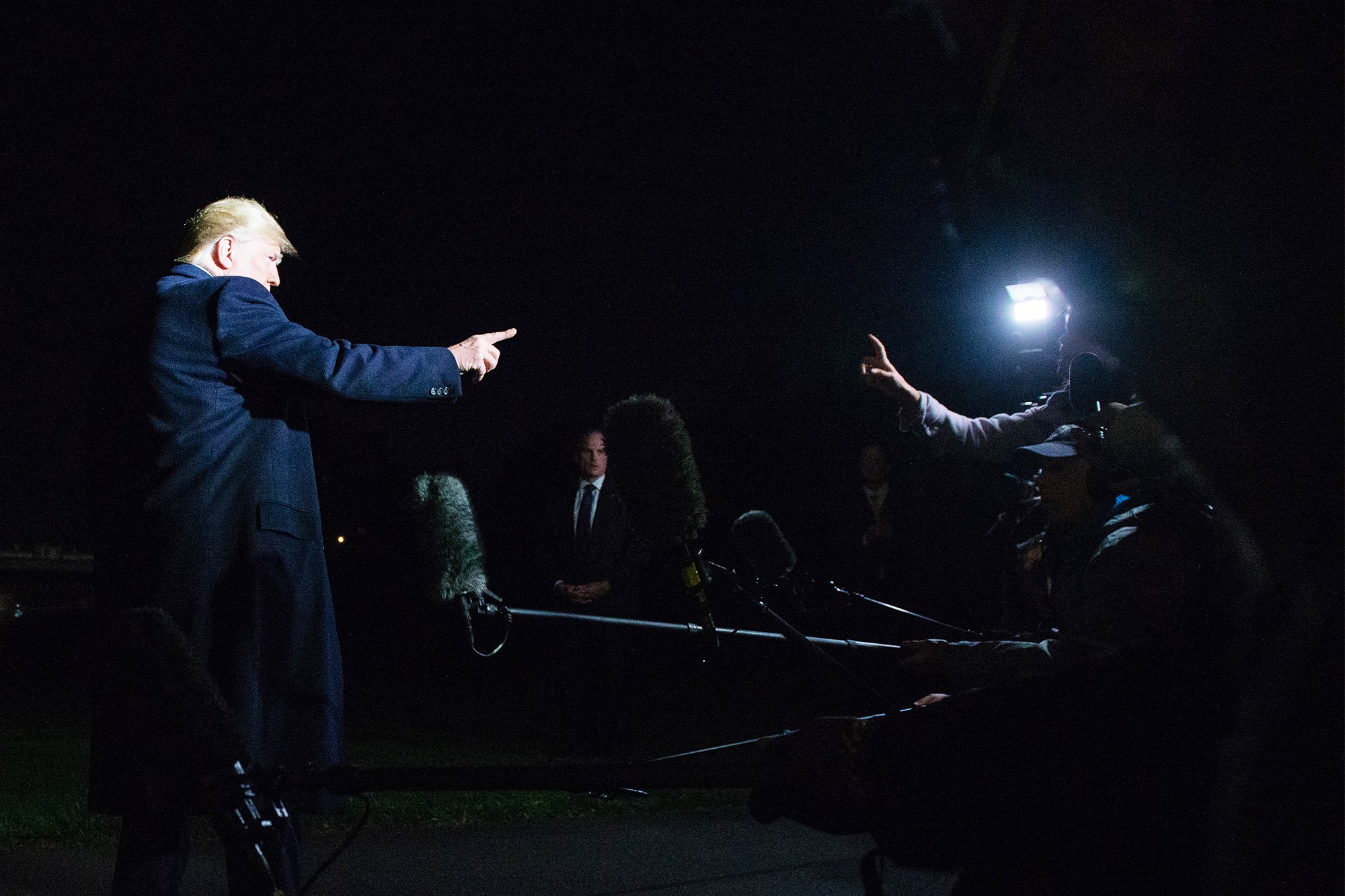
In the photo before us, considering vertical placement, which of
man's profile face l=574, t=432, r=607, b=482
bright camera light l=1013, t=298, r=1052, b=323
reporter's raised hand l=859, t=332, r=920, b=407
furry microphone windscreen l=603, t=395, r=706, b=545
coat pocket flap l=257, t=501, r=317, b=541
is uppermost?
bright camera light l=1013, t=298, r=1052, b=323

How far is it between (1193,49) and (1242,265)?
26cm

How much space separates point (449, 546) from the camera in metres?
3.64

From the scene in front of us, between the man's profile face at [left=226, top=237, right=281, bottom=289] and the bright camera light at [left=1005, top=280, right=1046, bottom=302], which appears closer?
the man's profile face at [left=226, top=237, right=281, bottom=289]

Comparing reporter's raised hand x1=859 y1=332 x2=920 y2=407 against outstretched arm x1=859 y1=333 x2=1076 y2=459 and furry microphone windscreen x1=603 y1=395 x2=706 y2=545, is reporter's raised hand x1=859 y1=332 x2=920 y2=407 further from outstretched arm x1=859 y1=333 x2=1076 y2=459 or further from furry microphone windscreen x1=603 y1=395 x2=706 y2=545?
furry microphone windscreen x1=603 y1=395 x2=706 y2=545

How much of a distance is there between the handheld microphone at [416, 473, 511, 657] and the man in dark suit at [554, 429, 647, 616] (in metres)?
3.71

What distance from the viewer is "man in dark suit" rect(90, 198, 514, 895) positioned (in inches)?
114

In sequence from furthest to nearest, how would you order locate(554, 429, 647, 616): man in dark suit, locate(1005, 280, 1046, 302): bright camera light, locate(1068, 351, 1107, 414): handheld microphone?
locate(1005, 280, 1046, 302): bright camera light → locate(554, 429, 647, 616): man in dark suit → locate(1068, 351, 1107, 414): handheld microphone

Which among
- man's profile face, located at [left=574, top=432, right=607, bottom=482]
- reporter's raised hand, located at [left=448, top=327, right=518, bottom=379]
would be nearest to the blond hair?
reporter's raised hand, located at [left=448, top=327, right=518, bottom=379]

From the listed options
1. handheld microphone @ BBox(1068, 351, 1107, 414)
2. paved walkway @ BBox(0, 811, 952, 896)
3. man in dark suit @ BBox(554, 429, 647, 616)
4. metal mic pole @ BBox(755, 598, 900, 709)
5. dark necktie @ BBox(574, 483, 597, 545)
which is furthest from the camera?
dark necktie @ BBox(574, 483, 597, 545)

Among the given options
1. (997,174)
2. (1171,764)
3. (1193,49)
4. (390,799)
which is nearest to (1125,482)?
(997,174)

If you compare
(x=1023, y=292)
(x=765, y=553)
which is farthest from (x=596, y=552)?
(x=765, y=553)

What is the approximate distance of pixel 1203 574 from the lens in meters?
1.80

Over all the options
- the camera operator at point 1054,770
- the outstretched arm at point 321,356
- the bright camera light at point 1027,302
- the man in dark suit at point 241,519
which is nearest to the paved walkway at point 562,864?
the man in dark suit at point 241,519

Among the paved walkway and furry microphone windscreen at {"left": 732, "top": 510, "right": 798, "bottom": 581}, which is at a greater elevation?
furry microphone windscreen at {"left": 732, "top": 510, "right": 798, "bottom": 581}
